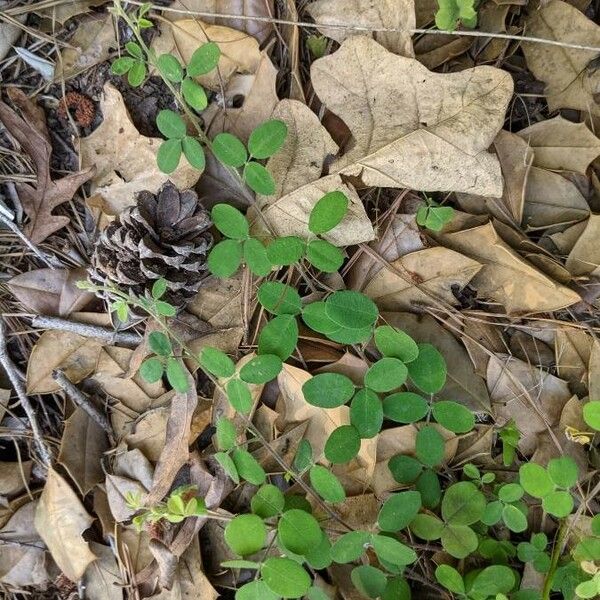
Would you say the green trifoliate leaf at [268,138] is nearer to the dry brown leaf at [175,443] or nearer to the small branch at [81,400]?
the dry brown leaf at [175,443]

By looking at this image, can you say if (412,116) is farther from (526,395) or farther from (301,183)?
(526,395)

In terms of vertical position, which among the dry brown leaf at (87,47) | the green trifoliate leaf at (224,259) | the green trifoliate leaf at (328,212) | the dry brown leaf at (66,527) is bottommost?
the dry brown leaf at (66,527)

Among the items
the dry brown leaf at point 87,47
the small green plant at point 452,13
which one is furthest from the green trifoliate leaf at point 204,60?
the small green plant at point 452,13

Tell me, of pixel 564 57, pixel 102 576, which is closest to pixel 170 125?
pixel 564 57

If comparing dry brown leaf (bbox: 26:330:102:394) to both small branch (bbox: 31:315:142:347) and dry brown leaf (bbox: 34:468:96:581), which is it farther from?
dry brown leaf (bbox: 34:468:96:581)

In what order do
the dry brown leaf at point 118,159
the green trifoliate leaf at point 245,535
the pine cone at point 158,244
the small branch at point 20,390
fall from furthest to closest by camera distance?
1. the small branch at point 20,390
2. the dry brown leaf at point 118,159
3. the pine cone at point 158,244
4. the green trifoliate leaf at point 245,535

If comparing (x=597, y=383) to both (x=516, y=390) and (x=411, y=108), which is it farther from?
(x=411, y=108)
